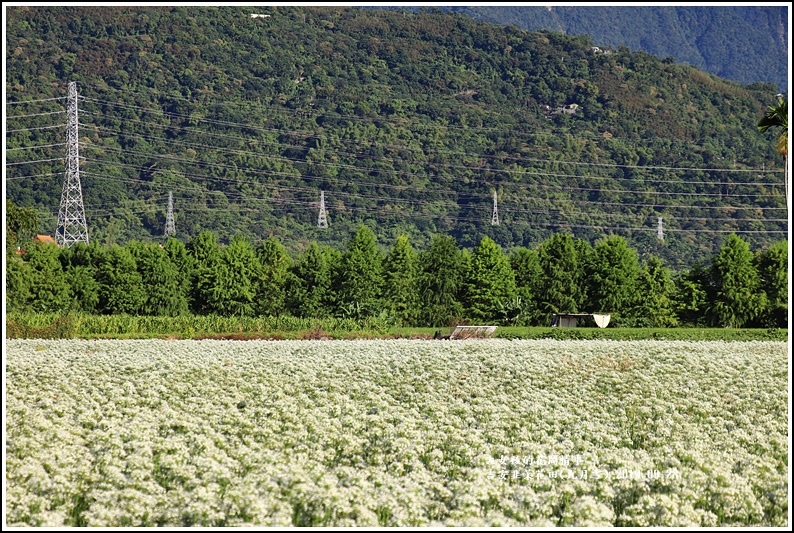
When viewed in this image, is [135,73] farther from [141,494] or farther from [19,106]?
[141,494]

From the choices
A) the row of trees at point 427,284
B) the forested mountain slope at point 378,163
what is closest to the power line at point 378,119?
the forested mountain slope at point 378,163

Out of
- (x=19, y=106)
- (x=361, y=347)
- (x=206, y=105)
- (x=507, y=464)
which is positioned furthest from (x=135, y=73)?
(x=507, y=464)

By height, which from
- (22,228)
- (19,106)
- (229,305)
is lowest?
(229,305)

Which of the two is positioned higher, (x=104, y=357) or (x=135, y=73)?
(x=135, y=73)

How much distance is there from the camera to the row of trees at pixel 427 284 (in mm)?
57594

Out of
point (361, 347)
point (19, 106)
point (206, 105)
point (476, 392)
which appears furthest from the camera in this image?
point (206, 105)

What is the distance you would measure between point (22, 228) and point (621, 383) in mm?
45132

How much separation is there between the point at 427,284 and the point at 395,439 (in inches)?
1610

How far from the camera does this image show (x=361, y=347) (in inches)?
1318

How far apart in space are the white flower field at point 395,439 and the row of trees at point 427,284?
90.8 feet

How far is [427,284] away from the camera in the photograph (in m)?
59.3

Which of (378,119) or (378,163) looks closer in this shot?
(378,163)

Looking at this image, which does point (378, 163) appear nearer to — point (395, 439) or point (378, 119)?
point (378, 119)

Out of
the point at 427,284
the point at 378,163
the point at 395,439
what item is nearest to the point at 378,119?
the point at 378,163
